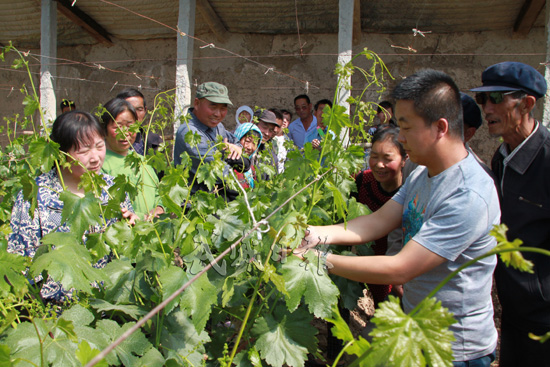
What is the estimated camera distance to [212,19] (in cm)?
732

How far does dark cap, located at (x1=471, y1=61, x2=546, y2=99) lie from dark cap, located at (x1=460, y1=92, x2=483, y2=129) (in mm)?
260

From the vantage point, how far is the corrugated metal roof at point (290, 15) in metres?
6.65

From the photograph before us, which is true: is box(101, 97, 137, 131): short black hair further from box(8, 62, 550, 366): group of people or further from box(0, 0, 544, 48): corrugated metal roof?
box(0, 0, 544, 48): corrugated metal roof

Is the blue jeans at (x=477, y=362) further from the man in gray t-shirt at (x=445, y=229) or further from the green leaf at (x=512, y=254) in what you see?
the green leaf at (x=512, y=254)

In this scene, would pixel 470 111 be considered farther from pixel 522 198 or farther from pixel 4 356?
pixel 4 356

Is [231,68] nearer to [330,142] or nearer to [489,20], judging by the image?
[489,20]

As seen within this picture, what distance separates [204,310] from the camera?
4.12 ft

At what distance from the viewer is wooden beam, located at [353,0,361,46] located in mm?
6291

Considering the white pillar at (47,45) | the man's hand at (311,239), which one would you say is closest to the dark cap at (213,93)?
the man's hand at (311,239)

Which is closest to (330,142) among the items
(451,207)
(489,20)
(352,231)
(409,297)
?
(352,231)

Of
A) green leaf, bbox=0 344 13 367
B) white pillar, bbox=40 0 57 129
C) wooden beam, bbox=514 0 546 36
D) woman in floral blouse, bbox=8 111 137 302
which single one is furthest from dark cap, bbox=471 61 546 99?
white pillar, bbox=40 0 57 129

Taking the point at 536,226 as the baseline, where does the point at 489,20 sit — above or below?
above

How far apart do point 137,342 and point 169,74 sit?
8.04 m

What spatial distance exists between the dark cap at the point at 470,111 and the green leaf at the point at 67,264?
2022 millimetres
